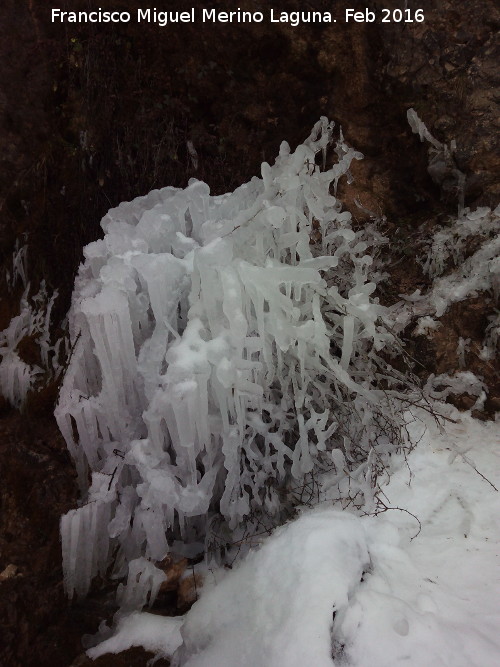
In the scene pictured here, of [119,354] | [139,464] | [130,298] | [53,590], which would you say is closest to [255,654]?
[139,464]

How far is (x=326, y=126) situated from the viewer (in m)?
3.56

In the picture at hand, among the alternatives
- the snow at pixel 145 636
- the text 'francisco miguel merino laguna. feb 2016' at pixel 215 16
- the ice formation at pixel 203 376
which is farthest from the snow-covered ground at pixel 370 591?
the text 'francisco miguel merino laguna. feb 2016' at pixel 215 16

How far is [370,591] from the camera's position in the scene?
1898 millimetres

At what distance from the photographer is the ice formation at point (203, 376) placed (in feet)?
7.83

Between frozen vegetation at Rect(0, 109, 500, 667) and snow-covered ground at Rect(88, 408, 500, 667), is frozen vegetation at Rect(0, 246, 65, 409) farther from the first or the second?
snow-covered ground at Rect(88, 408, 500, 667)

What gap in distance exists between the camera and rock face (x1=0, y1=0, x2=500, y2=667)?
3.23 meters

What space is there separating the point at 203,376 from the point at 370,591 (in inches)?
46.0

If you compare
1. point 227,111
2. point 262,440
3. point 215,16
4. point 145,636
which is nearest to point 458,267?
point 262,440

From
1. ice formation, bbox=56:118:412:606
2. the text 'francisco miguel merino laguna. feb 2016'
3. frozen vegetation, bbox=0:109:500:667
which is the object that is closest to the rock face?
the text 'francisco miguel merino laguna. feb 2016'

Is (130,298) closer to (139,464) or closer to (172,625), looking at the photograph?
(139,464)

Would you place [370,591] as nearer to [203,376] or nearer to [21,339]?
[203,376]

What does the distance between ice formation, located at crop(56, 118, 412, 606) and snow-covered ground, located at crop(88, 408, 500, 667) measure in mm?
298

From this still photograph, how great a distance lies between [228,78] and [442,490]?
10.7 ft

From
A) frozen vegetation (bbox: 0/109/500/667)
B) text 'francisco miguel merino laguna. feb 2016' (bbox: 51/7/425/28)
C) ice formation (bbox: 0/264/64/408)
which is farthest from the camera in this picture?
text 'francisco miguel merino laguna. feb 2016' (bbox: 51/7/425/28)
